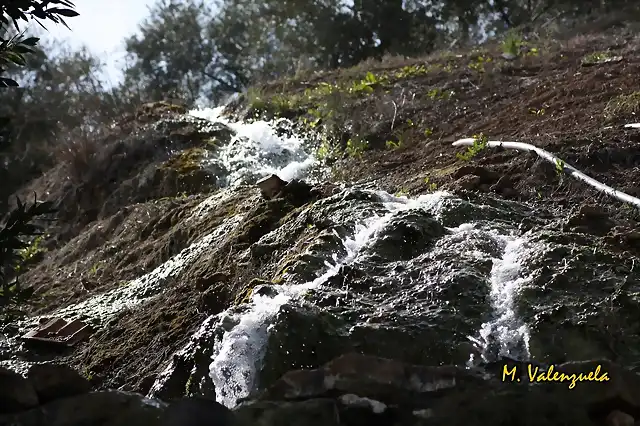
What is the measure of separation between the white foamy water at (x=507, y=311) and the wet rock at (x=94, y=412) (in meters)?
1.44

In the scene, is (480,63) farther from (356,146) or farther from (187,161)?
(187,161)

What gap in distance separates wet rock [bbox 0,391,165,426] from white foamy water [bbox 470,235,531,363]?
1.44 m

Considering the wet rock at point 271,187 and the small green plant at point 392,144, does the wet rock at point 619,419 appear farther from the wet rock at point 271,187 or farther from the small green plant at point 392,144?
the small green plant at point 392,144

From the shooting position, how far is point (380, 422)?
142cm

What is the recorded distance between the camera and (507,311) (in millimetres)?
2727

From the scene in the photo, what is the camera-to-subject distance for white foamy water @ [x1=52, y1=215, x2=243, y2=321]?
4230mm

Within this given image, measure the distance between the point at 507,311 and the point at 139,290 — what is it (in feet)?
8.73

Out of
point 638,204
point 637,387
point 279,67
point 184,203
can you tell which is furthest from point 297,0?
point 637,387

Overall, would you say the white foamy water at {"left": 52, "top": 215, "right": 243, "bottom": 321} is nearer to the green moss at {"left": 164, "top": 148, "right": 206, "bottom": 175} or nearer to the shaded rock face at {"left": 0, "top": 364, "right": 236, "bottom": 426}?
the shaded rock face at {"left": 0, "top": 364, "right": 236, "bottom": 426}

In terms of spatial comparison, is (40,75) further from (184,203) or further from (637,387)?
(637,387)

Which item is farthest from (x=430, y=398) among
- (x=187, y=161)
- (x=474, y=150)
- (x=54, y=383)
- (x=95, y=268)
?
(x=187, y=161)
